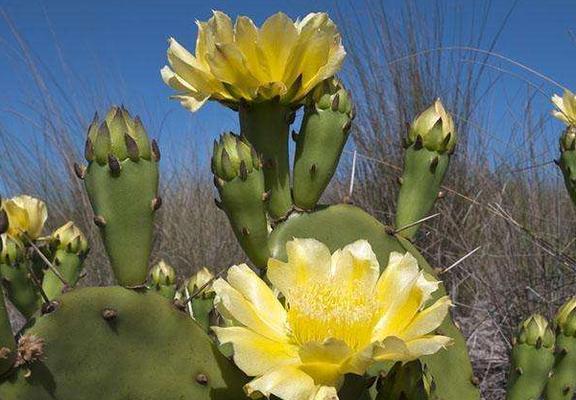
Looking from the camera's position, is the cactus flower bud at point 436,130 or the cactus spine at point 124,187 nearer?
the cactus spine at point 124,187

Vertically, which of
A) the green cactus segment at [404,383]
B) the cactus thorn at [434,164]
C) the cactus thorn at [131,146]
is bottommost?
the green cactus segment at [404,383]

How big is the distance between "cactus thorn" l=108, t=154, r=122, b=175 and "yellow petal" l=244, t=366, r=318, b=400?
212 millimetres

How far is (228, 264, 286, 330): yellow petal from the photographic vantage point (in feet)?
1.85

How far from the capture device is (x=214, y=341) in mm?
667

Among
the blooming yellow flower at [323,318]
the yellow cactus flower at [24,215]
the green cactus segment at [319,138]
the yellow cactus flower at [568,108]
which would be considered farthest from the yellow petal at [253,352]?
the yellow cactus flower at [568,108]

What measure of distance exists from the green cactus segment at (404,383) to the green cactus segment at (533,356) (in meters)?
0.32

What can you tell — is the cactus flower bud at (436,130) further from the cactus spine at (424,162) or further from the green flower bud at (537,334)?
the green flower bud at (537,334)

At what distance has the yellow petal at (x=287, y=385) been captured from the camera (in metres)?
0.48

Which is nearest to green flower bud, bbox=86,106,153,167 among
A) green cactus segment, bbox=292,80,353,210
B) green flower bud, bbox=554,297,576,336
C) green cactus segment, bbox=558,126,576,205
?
green cactus segment, bbox=292,80,353,210

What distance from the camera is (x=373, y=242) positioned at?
2.51 ft

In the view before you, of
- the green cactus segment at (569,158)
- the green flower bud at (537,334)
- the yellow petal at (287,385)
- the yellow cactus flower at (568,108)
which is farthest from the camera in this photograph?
the yellow cactus flower at (568,108)

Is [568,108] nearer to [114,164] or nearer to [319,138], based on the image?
[319,138]

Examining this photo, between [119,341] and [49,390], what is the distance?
6cm

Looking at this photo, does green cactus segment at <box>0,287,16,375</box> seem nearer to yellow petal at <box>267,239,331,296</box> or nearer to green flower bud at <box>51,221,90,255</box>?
yellow petal at <box>267,239,331,296</box>
